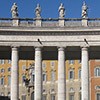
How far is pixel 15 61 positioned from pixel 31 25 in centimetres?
693

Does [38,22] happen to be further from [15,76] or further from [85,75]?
[85,75]

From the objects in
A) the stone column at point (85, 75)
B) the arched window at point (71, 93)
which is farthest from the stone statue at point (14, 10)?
the arched window at point (71, 93)

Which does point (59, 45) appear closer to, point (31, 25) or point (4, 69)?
point (31, 25)

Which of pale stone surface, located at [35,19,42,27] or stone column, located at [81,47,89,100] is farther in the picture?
pale stone surface, located at [35,19,42,27]

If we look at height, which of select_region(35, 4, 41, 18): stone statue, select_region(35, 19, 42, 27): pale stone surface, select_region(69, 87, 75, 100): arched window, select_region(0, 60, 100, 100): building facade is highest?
select_region(35, 4, 41, 18): stone statue

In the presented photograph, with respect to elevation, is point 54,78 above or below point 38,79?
below

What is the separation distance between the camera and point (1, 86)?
A: 536 ft

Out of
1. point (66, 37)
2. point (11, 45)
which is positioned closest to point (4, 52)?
point (11, 45)

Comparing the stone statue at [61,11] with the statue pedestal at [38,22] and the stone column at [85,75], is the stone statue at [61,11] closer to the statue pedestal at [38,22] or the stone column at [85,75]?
the statue pedestal at [38,22]

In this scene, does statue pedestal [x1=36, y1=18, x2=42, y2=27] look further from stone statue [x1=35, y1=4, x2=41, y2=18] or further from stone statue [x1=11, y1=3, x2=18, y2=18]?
stone statue [x1=11, y1=3, x2=18, y2=18]

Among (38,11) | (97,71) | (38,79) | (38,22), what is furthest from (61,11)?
(97,71)

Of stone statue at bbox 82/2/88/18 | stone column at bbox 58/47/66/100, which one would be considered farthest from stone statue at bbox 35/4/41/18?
stone statue at bbox 82/2/88/18

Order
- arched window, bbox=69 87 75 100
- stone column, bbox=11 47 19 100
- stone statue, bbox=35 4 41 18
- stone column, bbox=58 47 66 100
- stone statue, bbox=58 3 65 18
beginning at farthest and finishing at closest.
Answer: arched window, bbox=69 87 75 100 → stone statue, bbox=58 3 65 18 → stone statue, bbox=35 4 41 18 → stone column, bbox=58 47 66 100 → stone column, bbox=11 47 19 100

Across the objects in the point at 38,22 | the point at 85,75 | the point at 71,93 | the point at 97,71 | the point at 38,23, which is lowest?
the point at 71,93
